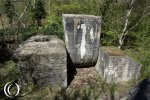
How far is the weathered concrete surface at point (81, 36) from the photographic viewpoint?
29.2ft

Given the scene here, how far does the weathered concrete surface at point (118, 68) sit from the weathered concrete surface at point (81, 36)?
885 millimetres

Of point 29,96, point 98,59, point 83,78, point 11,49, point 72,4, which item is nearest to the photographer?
point 29,96

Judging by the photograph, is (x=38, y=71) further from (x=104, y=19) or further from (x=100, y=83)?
(x=104, y=19)

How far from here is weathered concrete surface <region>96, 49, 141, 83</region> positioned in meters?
8.05

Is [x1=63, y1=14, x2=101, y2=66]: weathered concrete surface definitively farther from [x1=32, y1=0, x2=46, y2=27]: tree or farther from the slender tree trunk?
[x1=32, y1=0, x2=46, y2=27]: tree

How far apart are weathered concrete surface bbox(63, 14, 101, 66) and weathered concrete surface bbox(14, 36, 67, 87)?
1.27 metres

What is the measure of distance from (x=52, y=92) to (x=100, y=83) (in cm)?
184

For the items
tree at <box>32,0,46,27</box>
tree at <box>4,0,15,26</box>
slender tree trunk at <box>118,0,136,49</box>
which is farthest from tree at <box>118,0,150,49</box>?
tree at <box>4,0,15,26</box>

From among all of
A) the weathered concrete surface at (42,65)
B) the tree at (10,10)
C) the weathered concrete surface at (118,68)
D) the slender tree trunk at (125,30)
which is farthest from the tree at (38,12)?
the weathered concrete surface at (118,68)

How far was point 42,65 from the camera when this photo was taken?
7.51m

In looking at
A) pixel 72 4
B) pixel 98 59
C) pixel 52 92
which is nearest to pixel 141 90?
pixel 52 92

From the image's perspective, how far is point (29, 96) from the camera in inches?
291

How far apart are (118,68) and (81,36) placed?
1.97 metres

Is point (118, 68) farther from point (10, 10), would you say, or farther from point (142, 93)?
point (10, 10)
